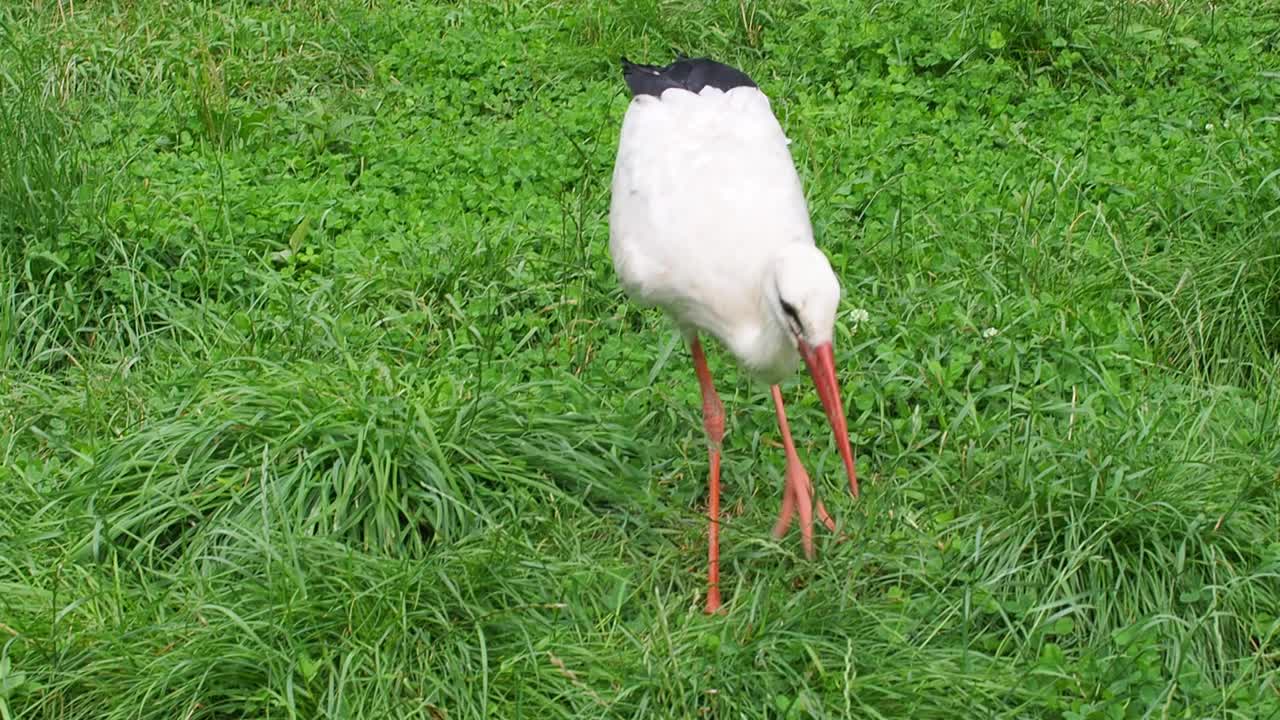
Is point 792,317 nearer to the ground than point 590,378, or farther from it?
farther from it

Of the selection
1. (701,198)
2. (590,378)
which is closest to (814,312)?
(701,198)

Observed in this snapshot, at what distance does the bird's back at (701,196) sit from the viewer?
142 inches

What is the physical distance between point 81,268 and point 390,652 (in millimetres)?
2105

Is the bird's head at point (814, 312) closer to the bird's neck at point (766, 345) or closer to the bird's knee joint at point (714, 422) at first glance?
the bird's neck at point (766, 345)

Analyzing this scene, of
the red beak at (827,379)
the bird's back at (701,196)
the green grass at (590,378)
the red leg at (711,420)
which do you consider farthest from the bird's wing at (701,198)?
the green grass at (590,378)

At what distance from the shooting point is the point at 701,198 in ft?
12.2

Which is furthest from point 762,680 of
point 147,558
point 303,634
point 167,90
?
point 167,90

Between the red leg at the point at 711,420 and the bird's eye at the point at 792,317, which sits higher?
the bird's eye at the point at 792,317

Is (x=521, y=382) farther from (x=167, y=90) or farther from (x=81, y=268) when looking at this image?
(x=167, y=90)

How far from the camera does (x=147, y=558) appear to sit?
11.8 ft

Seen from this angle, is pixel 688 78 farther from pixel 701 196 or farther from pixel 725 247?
pixel 725 247

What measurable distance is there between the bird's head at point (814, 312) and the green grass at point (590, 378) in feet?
1.66

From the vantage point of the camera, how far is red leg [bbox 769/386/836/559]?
12.2 ft

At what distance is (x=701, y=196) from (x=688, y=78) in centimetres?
69
